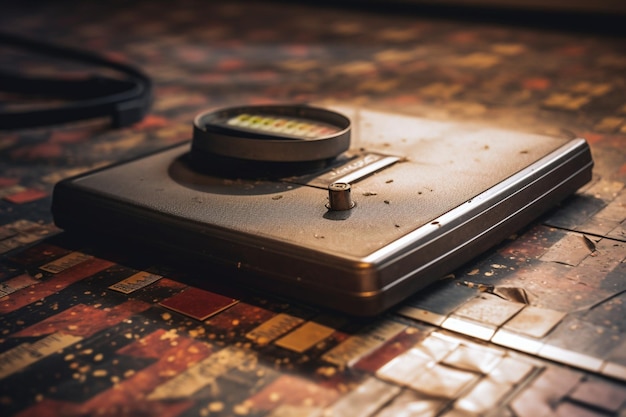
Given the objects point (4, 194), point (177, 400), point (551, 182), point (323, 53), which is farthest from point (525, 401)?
point (323, 53)

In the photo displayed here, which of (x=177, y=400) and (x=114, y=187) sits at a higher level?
(x=114, y=187)

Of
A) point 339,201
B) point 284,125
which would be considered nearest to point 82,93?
point 284,125

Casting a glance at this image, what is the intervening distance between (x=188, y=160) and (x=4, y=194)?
0.53 m

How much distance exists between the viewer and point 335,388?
115cm

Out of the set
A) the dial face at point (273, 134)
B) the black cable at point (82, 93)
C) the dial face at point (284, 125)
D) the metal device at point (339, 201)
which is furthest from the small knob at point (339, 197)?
the black cable at point (82, 93)

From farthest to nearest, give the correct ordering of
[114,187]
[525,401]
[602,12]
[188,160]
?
[602,12]
[188,160]
[114,187]
[525,401]

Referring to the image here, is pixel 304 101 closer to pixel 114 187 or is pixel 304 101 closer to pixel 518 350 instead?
pixel 114 187

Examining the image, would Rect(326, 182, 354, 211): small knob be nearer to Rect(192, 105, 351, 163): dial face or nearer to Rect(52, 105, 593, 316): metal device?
Rect(52, 105, 593, 316): metal device

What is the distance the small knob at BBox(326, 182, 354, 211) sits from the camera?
1.47 meters

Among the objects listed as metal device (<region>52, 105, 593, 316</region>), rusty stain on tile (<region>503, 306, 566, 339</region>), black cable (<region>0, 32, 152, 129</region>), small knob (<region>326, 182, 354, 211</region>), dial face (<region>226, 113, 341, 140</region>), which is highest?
dial face (<region>226, 113, 341, 140</region>)

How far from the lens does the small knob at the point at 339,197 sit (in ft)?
4.83

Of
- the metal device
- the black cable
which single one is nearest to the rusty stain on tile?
the metal device

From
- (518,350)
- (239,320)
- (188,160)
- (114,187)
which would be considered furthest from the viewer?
(188,160)

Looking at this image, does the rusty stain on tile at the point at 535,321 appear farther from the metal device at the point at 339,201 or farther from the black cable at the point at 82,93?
the black cable at the point at 82,93
